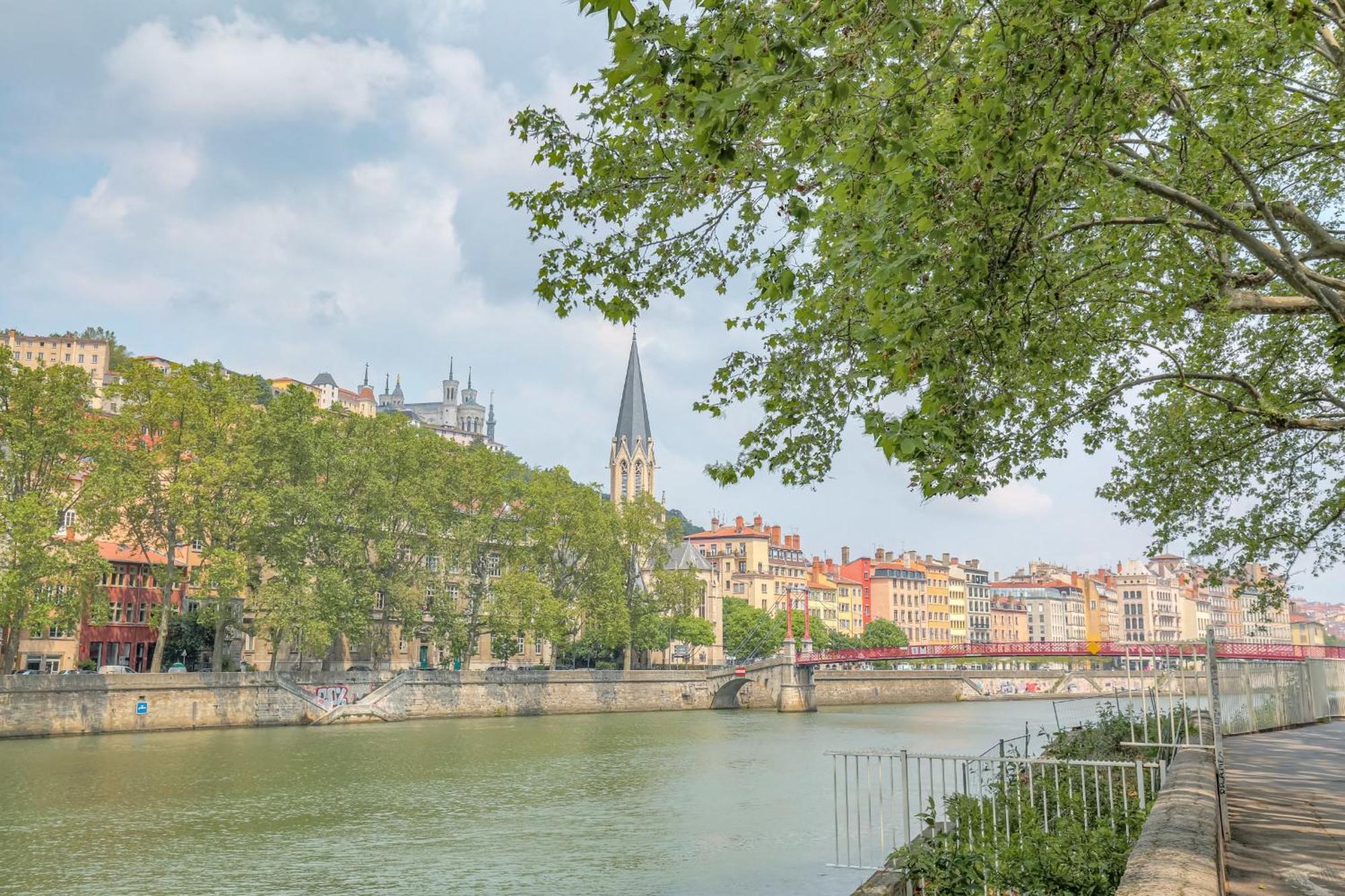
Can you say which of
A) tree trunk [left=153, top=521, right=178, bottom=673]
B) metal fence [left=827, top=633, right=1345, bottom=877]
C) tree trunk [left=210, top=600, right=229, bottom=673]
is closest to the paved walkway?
metal fence [left=827, top=633, right=1345, bottom=877]

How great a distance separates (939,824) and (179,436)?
38679 millimetres

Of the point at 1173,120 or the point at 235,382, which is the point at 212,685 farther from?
the point at 1173,120

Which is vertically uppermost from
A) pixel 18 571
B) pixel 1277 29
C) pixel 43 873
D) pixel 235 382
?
pixel 235 382

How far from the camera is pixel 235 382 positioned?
153 ft

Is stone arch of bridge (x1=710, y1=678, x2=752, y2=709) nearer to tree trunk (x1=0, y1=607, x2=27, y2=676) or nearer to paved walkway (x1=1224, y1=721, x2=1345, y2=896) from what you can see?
tree trunk (x1=0, y1=607, x2=27, y2=676)

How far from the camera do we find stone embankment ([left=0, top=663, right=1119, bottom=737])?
125 ft

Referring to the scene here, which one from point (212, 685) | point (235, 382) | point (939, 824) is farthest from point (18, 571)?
point (939, 824)

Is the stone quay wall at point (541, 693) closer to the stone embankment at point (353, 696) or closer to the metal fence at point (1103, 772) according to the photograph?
the stone embankment at point (353, 696)

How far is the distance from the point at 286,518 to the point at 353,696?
8251 mm

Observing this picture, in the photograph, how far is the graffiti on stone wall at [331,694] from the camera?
45.8 metres

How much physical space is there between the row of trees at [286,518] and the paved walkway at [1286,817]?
35.9 metres

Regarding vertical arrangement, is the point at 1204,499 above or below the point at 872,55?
below

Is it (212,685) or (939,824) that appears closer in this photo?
(939,824)

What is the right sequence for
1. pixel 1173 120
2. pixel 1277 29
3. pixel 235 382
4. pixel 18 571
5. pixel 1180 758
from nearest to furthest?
pixel 1277 29, pixel 1180 758, pixel 1173 120, pixel 18 571, pixel 235 382
